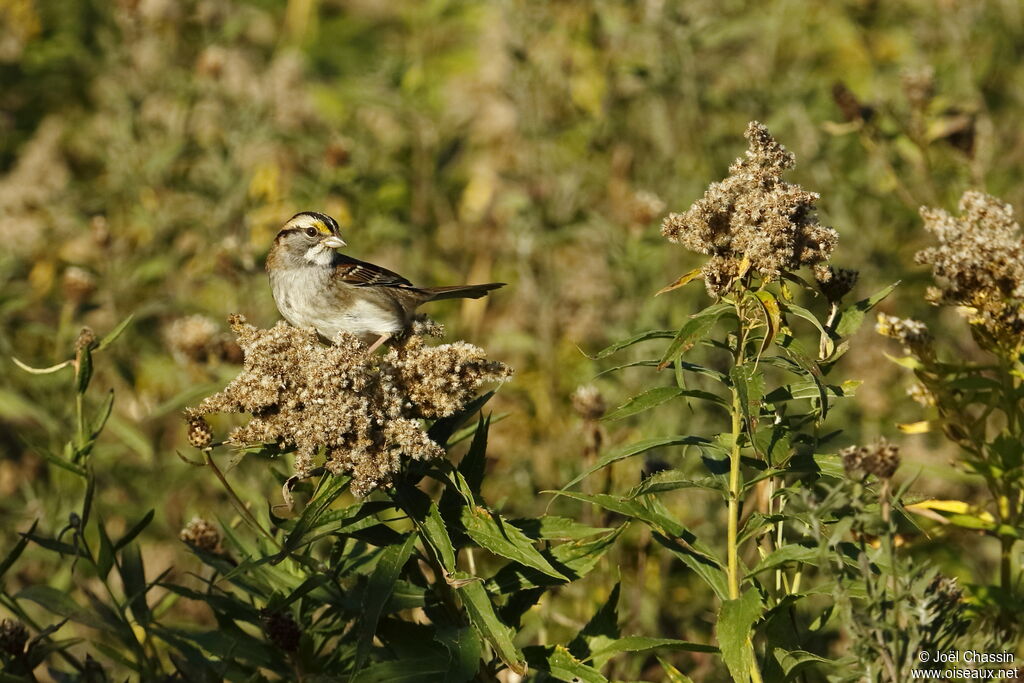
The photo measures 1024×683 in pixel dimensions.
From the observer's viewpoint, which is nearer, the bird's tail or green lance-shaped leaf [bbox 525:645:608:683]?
green lance-shaped leaf [bbox 525:645:608:683]

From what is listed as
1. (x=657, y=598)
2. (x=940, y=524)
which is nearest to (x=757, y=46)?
(x=657, y=598)

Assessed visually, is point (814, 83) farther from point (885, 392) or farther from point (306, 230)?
point (306, 230)

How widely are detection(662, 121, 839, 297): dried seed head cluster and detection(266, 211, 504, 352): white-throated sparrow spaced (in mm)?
1313

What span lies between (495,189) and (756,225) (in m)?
5.18

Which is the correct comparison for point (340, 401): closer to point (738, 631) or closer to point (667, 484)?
point (667, 484)

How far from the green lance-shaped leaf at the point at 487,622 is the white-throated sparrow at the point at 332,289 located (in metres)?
1.29

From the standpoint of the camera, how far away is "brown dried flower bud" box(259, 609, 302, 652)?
2.48m

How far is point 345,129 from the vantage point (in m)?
5.92

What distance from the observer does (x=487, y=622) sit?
7.20ft

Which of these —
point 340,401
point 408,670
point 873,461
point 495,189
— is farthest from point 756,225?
point 495,189

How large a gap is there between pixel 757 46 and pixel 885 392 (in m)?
2.75

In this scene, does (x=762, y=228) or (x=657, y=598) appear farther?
(x=657, y=598)

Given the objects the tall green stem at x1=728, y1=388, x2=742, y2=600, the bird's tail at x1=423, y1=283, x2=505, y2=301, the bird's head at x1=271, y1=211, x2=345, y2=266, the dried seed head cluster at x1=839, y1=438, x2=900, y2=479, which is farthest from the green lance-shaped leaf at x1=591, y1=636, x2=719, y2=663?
the bird's head at x1=271, y1=211, x2=345, y2=266

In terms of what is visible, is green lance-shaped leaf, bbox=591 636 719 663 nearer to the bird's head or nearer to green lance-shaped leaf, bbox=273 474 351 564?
green lance-shaped leaf, bbox=273 474 351 564
